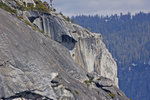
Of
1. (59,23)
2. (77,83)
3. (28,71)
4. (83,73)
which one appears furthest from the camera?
(59,23)

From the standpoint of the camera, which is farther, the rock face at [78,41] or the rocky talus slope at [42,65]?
the rock face at [78,41]

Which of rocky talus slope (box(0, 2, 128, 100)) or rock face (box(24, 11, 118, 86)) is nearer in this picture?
rocky talus slope (box(0, 2, 128, 100))

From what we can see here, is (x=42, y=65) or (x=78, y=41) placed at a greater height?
(x=78, y=41)

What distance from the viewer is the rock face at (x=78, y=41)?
61.1m

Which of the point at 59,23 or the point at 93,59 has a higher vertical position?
the point at 59,23

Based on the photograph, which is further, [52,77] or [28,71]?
[52,77]

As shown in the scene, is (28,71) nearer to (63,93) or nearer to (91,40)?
(63,93)

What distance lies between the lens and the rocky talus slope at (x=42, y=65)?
40531 mm

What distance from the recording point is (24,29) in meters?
47.2

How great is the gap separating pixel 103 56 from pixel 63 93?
2620cm

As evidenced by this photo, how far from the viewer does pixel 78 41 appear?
65000mm

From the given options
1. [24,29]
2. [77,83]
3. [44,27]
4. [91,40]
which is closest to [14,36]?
[24,29]

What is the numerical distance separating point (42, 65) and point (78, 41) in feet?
68.6

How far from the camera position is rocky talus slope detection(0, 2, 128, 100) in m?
40.5
